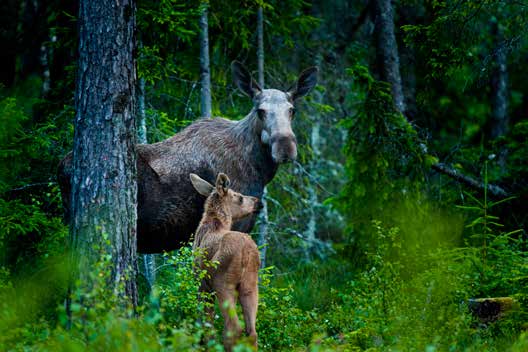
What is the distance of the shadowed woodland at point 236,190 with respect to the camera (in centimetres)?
673

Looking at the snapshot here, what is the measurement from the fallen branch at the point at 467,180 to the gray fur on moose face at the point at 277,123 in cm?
362

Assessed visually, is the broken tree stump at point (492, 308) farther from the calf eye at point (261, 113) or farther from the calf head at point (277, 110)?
the calf eye at point (261, 113)

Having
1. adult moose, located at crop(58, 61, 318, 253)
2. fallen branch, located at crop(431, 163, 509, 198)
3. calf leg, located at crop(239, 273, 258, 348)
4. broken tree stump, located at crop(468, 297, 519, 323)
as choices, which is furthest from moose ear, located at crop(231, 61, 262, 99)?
broken tree stump, located at crop(468, 297, 519, 323)

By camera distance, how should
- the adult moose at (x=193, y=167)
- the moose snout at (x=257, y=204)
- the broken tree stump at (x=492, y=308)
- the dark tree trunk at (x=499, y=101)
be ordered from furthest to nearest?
1. the dark tree trunk at (x=499, y=101)
2. the adult moose at (x=193, y=167)
3. the moose snout at (x=257, y=204)
4. the broken tree stump at (x=492, y=308)

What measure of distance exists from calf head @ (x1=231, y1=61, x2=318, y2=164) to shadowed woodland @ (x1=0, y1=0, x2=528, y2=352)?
0.10 feet

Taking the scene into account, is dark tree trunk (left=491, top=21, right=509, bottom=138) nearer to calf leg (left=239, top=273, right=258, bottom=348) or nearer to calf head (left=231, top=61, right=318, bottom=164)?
calf head (left=231, top=61, right=318, bottom=164)

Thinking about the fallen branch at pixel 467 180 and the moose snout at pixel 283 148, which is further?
the fallen branch at pixel 467 180

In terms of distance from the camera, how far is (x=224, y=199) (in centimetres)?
821

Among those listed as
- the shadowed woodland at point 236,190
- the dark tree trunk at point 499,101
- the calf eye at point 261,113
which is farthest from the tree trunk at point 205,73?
the dark tree trunk at point 499,101

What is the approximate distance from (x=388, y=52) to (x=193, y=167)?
5.02 meters

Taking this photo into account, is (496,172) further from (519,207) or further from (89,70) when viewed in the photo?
(89,70)

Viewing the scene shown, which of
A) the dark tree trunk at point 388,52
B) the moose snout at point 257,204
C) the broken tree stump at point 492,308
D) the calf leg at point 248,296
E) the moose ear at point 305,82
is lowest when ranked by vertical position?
the broken tree stump at point 492,308

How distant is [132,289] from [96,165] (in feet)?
4.28

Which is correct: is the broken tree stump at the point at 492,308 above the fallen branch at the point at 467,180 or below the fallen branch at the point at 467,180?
below
